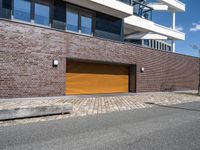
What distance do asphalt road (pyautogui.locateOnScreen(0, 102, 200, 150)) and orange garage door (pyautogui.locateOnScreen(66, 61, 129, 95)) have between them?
6.51m

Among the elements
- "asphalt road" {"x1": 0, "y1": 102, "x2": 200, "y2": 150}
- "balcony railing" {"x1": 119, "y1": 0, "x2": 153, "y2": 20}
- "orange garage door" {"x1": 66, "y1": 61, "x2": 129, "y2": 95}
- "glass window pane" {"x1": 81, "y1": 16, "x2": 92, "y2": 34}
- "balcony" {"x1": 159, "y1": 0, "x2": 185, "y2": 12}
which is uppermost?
"balcony" {"x1": 159, "y1": 0, "x2": 185, "y2": 12}

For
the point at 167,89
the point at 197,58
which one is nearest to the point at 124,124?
the point at 167,89

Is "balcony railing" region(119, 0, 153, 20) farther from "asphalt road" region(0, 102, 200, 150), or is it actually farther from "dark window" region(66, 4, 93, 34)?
"asphalt road" region(0, 102, 200, 150)

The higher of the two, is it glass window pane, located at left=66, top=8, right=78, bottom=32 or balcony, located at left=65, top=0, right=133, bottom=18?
balcony, located at left=65, top=0, right=133, bottom=18

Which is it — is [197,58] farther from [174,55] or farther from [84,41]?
[84,41]

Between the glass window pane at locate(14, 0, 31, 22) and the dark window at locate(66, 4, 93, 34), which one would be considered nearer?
the glass window pane at locate(14, 0, 31, 22)

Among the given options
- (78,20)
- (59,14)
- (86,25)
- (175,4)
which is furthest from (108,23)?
(175,4)

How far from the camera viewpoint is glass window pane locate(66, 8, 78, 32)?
15.3 meters

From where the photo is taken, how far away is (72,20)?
15.5 m

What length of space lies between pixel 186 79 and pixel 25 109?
19.2 m

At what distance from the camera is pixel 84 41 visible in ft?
45.7

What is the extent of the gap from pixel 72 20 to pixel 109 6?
316cm

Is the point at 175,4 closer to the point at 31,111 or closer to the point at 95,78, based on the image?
the point at 95,78

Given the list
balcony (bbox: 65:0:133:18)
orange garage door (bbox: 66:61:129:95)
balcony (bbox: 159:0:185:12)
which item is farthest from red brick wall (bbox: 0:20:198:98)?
balcony (bbox: 159:0:185:12)
